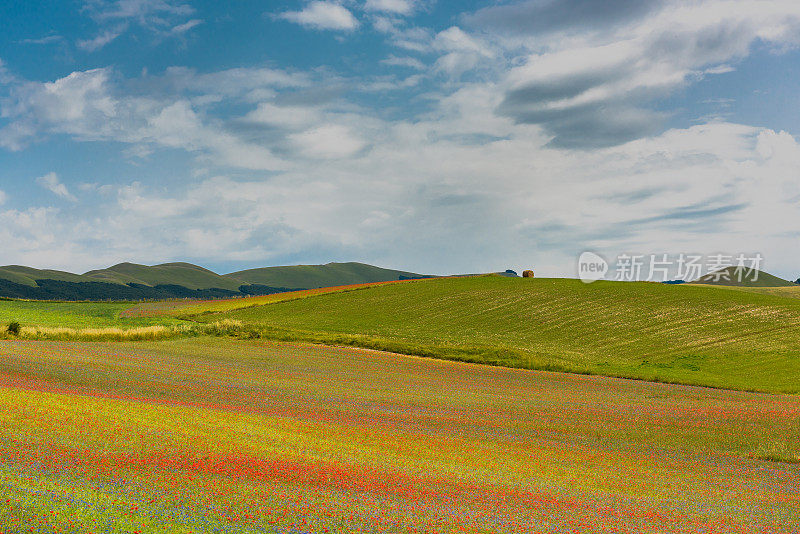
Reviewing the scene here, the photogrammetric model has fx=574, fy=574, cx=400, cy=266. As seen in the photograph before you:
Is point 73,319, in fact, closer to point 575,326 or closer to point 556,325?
point 556,325

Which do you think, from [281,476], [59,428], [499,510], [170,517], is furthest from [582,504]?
[59,428]

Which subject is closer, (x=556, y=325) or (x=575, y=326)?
(x=575, y=326)

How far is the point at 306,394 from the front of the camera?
17.2 m

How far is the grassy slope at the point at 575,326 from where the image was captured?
32.4 m

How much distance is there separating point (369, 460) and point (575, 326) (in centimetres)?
4102

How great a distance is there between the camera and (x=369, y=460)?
895 cm

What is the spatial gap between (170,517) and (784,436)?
1449 cm

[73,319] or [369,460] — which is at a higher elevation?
[369,460]

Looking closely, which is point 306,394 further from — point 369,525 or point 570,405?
point 369,525

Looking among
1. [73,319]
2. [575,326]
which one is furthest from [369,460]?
[73,319]

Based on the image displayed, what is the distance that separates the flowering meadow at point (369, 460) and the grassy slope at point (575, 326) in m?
13.1

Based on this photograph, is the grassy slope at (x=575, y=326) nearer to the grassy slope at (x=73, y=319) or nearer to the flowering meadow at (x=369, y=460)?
the grassy slope at (x=73, y=319)

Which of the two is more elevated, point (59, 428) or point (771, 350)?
point (771, 350)

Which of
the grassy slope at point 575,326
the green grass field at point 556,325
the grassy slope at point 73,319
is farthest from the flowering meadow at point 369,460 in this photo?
the grassy slope at point 73,319
